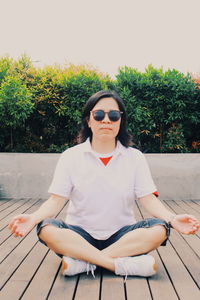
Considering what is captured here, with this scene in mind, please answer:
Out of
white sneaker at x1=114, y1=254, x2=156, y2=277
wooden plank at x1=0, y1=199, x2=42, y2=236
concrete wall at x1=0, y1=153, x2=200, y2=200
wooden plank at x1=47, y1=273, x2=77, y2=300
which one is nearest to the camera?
wooden plank at x1=47, y1=273, x2=77, y2=300

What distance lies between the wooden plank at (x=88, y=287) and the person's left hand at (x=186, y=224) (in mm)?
598

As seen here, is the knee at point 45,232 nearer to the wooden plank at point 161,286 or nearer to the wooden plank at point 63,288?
the wooden plank at point 63,288

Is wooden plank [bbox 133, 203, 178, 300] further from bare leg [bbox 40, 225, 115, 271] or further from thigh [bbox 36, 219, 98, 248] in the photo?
thigh [bbox 36, 219, 98, 248]

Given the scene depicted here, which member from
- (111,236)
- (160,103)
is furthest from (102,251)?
(160,103)

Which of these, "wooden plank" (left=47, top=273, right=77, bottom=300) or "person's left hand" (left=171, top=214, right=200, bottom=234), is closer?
"wooden plank" (left=47, top=273, right=77, bottom=300)

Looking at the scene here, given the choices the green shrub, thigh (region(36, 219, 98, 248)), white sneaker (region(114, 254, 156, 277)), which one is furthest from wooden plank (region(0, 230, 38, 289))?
the green shrub

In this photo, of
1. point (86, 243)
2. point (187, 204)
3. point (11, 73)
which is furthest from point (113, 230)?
point (11, 73)

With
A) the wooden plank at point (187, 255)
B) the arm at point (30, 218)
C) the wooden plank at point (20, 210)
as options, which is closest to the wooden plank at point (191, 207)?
the wooden plank at point (187, 255)

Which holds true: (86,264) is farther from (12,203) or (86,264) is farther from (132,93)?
(132,93)

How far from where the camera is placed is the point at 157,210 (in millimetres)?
2631

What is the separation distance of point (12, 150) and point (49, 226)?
3.81 m

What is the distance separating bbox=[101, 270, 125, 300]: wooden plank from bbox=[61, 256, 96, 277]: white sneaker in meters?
0.11

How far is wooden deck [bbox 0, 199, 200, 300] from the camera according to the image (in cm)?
220

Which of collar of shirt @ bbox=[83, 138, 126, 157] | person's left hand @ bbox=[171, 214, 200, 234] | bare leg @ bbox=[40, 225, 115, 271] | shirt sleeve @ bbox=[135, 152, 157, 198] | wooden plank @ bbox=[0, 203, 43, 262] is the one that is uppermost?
collar of shirt @ bbox=[83, 138, 126, 157]
